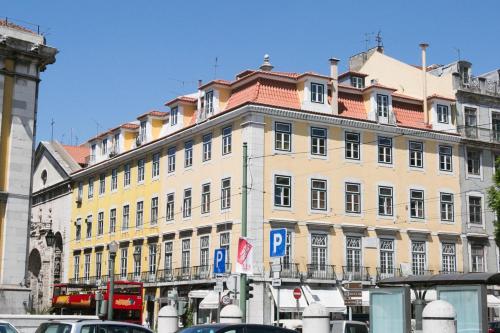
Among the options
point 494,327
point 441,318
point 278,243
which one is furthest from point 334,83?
point 441,318

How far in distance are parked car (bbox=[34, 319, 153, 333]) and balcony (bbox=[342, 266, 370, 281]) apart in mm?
27454

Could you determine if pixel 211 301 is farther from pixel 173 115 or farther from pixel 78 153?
pixel 78 153

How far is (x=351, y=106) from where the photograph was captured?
4747 cm

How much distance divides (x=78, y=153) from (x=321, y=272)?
2958 centimetres

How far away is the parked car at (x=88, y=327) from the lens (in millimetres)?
17062

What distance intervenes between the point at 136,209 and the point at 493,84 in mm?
23336

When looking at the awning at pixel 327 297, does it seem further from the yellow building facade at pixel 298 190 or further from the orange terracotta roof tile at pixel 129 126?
the orange terracotta roof tile at pixel 129 126

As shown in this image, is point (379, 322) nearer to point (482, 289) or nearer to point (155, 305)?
point (482, 289)

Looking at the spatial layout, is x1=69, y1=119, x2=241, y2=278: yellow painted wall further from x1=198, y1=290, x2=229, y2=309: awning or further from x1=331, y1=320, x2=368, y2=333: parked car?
x1=331, y1=320, x2=368, y2=333: parked car

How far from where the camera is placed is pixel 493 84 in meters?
51.6

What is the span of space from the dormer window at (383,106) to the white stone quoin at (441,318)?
3096 cm

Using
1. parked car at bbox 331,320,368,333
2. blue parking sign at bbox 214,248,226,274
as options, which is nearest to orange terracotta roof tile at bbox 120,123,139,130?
blue parking sign at bbox 214,248,226,274

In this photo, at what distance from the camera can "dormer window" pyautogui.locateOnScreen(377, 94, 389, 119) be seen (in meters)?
47.7

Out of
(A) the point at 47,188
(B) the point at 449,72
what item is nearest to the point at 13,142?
(B) the point at 449,72
